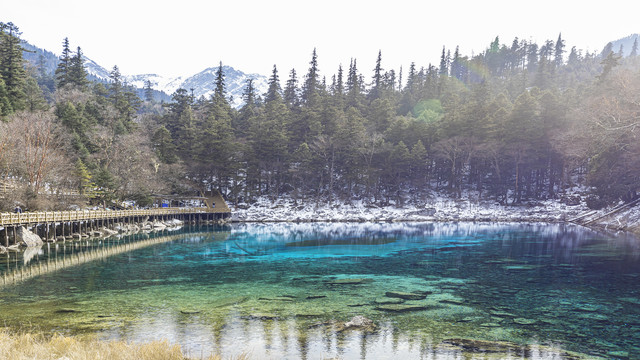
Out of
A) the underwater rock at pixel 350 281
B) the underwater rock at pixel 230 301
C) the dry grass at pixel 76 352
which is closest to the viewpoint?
the dry grass at pixel 76 352

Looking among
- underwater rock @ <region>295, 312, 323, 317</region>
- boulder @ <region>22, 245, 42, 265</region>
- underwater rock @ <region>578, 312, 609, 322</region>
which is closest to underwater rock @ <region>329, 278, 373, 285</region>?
underwater rock @ <region>295, 312, 323, 317</region>

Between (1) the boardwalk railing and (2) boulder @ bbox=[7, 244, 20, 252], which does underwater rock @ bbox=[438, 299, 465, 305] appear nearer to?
(2) boulder @ bbox=[7, 244, 20, 252]

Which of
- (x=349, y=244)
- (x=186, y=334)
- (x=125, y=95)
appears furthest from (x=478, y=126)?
(x=125, y=95)

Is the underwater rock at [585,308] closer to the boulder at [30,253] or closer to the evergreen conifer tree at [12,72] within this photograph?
the boulder at [30,253]

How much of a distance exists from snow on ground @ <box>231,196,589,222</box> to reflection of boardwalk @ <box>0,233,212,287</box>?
25.1m

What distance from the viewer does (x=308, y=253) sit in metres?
30.8

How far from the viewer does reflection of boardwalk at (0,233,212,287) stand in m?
20.9

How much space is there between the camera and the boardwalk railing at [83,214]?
30125mm

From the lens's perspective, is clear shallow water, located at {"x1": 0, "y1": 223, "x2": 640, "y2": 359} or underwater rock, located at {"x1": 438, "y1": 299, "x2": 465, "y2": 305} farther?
underwater rock, located at {"x1": 438, "y1": 299, "x2": 465, "y2": 305}

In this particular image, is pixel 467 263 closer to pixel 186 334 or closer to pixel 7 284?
pixel 186 334

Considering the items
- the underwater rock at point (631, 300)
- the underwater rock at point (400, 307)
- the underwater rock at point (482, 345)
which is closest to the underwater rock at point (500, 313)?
the underwater rock at point (400, 307)

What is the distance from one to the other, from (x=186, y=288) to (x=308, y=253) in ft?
43.2

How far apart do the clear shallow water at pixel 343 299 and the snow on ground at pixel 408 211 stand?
29.1 m

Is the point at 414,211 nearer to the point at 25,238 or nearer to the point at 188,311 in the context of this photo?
the point at 25,238
